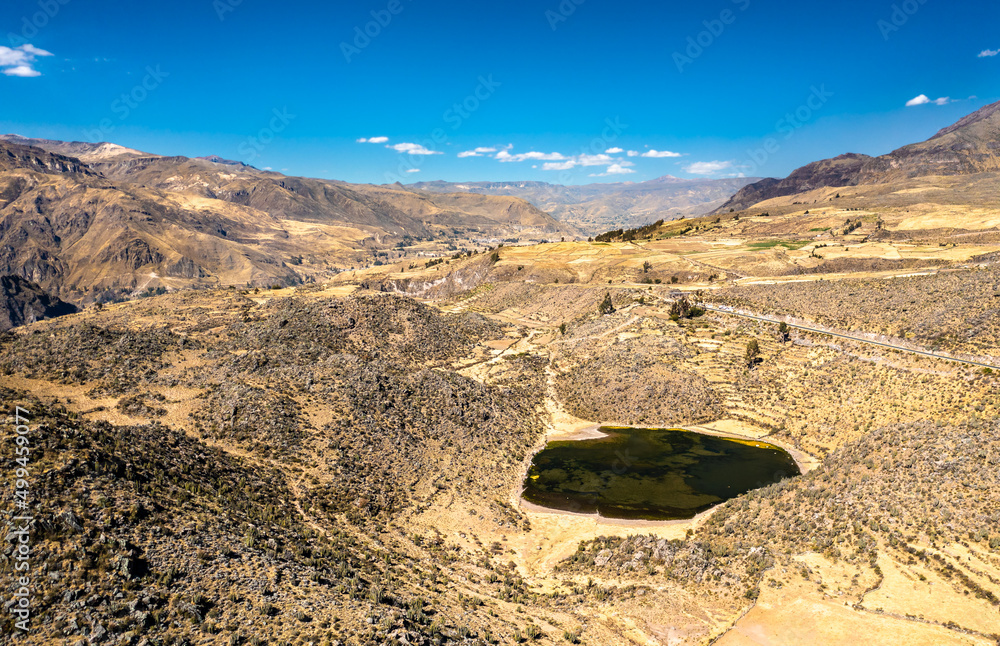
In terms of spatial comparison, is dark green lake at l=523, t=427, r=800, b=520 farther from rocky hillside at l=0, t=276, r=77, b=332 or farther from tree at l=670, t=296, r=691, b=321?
rocky hillside at l=0, t=276, r=77, b=332

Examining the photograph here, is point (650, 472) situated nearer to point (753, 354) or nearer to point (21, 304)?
point (753, 354)

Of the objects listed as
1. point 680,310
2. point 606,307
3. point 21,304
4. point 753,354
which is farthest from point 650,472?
point 21,304

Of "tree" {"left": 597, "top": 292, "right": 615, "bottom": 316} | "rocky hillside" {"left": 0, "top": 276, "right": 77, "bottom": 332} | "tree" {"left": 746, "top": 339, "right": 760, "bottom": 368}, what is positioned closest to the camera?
"tree" {"left": 746, "top": 339, "right": 760, "bottom": 368}

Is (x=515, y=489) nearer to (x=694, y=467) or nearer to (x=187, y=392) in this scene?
(x=694, y=467)

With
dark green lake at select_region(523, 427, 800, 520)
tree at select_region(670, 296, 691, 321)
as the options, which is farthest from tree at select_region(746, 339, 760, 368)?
dark green lake at select_region(523, 427, 800, 520)

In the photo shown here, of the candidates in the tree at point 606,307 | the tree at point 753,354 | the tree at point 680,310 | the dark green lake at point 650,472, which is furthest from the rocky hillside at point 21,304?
the tree at point 753,354

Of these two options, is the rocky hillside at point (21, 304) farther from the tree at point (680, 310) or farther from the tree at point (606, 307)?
the tree at point (680, 310)

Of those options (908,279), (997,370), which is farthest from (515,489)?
(908,279)
